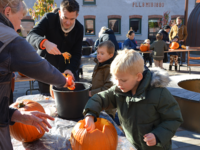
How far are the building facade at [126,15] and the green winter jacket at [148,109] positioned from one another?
12.8m

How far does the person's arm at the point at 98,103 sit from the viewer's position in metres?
1.27

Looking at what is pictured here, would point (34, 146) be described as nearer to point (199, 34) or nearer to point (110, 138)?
point (110, 138)

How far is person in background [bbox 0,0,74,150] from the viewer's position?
92cm

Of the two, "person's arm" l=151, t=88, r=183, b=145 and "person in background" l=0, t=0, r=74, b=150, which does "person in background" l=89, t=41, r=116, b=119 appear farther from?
"person in background" l=0, t=0, r=74, b=150

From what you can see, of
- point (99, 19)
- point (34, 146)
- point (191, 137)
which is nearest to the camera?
point (34, 146)

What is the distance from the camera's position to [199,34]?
12234 millimetres

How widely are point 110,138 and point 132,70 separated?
48 cm

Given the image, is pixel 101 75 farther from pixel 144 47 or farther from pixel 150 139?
pixel 144 47

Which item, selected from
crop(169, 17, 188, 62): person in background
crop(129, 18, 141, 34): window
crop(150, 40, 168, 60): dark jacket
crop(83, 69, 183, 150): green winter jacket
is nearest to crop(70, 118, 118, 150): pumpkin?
crop(83, 69, 183, 150): green winter jacket

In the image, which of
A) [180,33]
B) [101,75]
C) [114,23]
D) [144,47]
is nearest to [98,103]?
[101,75]

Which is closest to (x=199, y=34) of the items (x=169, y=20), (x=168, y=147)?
(x=169, y=20)

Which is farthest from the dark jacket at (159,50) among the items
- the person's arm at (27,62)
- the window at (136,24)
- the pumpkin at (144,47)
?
the window at (136,24)

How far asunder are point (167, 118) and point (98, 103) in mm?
501

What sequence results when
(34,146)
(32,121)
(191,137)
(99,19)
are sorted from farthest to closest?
(99,19) → (191,137) → (34,146) → (32,121)
